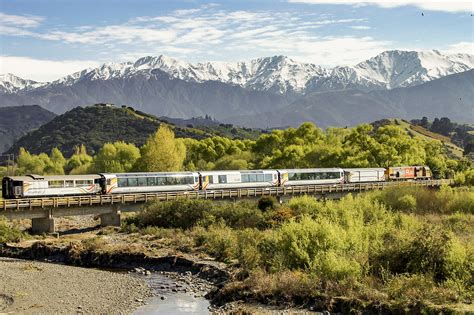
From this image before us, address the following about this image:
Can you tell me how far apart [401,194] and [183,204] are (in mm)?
24372

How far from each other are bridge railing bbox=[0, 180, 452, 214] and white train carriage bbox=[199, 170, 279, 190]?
1432mm

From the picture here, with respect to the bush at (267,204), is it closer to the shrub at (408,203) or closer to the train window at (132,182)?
the shrub at (408,203)

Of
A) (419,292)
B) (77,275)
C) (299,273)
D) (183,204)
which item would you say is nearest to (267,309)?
(299,273)

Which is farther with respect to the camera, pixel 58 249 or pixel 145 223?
pixel 145 223

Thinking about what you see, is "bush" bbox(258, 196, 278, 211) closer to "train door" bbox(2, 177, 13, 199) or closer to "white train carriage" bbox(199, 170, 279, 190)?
"white train carriage" bbox(199, 170, 279, 190)

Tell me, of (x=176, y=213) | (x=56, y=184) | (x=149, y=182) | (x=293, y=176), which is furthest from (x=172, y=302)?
(x=293, y=176)

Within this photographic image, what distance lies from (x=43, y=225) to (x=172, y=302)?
28.7m

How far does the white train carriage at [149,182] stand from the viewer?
2482 inches

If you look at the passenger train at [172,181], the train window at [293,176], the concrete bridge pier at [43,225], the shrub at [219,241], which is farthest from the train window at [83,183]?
the train window at [293,176]

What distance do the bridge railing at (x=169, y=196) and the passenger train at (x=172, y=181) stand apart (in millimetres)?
2097

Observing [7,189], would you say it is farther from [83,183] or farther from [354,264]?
[354,264]

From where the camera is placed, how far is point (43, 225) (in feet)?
183

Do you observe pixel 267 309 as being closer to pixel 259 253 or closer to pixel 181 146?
pixel 259 253

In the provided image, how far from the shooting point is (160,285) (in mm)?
35562
